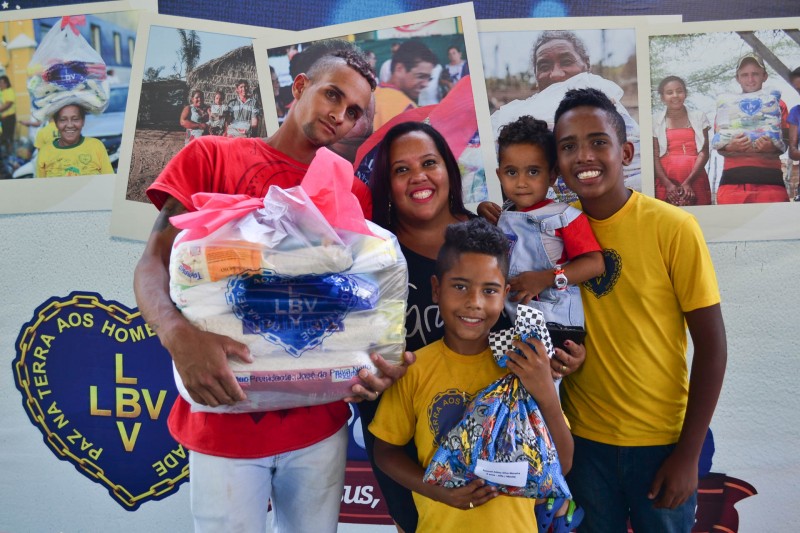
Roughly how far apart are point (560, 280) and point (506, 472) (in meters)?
0.50

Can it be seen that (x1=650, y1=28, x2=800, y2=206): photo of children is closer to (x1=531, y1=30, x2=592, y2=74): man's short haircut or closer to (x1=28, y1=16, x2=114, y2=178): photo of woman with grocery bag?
(x1=531, y1=30, x2=592, y2=74): man's short haircut

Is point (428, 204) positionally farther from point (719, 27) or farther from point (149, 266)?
point (719, 27)

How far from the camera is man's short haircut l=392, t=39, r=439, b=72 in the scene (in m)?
2.08

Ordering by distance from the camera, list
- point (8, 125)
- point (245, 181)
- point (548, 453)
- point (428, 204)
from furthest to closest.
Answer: point (8, 125) → point (428, 204) → point (245, 181) → point (548, 453)

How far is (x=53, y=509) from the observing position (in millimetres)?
2311

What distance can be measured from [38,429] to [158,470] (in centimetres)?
48

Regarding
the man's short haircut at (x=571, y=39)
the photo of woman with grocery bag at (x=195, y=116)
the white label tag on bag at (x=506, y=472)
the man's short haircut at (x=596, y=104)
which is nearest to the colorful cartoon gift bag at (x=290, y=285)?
the white label tag on bag at (x=506, y=472)

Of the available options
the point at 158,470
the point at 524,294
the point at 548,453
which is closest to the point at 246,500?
the point at 548,453

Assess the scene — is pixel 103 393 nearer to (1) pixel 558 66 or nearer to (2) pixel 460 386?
(2) pixel 460 386

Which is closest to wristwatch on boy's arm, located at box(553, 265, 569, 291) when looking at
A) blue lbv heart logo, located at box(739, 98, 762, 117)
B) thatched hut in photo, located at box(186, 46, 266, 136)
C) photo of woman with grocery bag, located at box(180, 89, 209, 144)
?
blue lbv heart logo, located at box(739, 98, 762, 117)

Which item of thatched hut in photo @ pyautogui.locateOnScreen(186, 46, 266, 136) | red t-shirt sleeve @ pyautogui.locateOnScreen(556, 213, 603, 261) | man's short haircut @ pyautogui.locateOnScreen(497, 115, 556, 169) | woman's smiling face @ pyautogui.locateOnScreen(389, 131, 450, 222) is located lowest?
red t-shirt sleeve @ pyautogui.locateOnScreen(556, 213, 603, 261)

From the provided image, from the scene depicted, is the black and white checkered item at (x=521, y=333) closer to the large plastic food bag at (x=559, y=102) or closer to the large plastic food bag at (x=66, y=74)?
the large plastic food bag at (x=559, y=102)

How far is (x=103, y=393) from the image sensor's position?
88.9 inches

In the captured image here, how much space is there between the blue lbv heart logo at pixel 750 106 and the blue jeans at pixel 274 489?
1609mm
